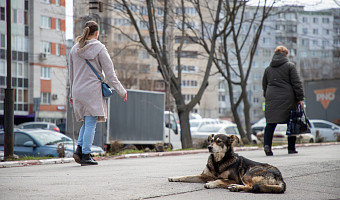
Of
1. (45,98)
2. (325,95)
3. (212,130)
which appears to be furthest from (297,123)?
(45,98)

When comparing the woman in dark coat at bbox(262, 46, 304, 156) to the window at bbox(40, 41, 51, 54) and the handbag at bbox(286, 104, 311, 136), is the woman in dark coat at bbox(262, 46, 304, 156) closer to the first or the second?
the handbag at bbox(286, 104, 311, 136)

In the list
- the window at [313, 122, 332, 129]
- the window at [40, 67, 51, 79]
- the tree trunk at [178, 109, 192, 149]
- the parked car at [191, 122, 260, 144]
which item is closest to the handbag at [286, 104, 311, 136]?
the tree trunk at [178, 109, 192, 149]

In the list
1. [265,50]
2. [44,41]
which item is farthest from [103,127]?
[265,50]

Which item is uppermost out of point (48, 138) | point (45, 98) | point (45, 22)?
point (45, 22)

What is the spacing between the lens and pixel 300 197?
5273mm

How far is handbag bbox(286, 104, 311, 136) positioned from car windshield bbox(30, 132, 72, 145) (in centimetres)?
798

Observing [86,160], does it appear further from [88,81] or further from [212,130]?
[212,130]

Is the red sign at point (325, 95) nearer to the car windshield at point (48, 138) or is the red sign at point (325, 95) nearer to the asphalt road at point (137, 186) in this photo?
the car windshield at point (48, 138)

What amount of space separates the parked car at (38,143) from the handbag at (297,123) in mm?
6743

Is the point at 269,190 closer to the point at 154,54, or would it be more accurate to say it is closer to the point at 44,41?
the point at 154,54

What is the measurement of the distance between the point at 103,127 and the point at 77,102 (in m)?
12.5

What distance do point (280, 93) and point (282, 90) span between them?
0.07m

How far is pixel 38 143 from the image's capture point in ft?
54.2

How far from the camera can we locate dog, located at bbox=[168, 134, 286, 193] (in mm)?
5445
